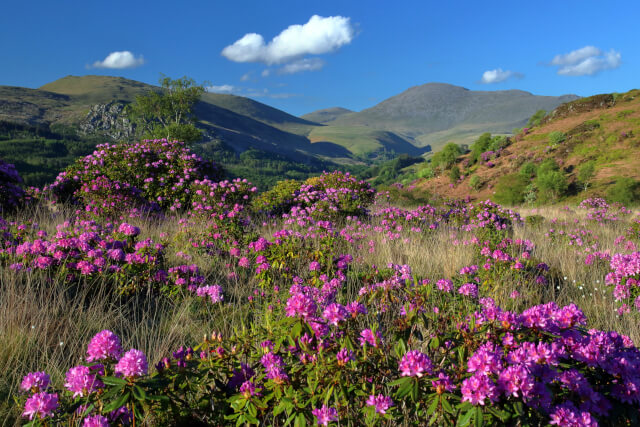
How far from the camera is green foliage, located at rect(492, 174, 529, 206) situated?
2403 centimetres

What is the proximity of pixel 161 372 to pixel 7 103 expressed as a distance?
7654 inches

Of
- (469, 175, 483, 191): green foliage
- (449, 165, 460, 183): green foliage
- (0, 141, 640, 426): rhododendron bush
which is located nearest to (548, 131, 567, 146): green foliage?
(469, 175, 483, 191): green foliage

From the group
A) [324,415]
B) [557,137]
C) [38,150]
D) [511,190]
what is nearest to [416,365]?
[324,415]

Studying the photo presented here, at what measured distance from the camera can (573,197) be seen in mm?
21531

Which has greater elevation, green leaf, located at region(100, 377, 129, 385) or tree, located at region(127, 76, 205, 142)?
tree, located at region(127, 76, 205, 142)

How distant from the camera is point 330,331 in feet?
5.80

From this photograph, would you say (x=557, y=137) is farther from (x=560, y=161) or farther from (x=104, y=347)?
(x=104, y=347)

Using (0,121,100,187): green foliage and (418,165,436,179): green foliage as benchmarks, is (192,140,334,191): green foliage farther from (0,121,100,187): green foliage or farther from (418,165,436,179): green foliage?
(418,165,436,179): green foliage

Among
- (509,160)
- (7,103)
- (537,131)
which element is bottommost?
(509,160)

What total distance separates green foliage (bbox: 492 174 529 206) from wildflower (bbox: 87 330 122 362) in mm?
25455

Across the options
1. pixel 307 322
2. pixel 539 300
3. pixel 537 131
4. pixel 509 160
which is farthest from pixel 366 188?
pixel 537 131

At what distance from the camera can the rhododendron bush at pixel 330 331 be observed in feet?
4.58

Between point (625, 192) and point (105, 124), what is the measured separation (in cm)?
17264

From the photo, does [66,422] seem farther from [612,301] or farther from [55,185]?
[55,185]
